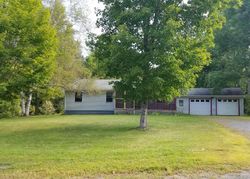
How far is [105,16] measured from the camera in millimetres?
20109

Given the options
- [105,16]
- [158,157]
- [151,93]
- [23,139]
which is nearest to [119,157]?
[158,157]

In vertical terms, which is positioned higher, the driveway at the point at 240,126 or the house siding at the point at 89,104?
the house siding at the point at 89,104

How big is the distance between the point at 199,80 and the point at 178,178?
132 feet

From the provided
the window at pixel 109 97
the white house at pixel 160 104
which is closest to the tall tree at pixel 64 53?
the white house at pixel 160 104

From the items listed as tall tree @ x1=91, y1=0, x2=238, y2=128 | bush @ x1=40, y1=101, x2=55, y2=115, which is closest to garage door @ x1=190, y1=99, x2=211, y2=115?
bush @ x1=40, y1=101, x2=55, y2=115

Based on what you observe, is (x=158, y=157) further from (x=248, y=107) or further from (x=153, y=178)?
(x=248, y=107)

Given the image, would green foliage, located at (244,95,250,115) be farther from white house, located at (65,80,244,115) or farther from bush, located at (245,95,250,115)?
white house, located at (65,80,244,115)

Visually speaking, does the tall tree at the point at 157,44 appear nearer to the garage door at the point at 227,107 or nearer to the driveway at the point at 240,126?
the driveway at the point at 240,126

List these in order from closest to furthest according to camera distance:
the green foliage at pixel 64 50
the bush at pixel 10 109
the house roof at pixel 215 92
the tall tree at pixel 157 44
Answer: the tall tree at pixel 157 44
the bush at pixel 10 109
the green foliage at pixel 64 50
the house roof at pixel 215 92

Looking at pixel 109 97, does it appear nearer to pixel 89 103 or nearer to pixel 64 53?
pixel 89 103

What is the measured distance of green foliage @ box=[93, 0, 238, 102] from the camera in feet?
59.3

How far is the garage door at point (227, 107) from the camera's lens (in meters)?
40.2

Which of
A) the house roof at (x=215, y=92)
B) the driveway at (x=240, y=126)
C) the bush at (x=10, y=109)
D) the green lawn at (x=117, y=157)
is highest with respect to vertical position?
the house roof at (x=215, y=92)

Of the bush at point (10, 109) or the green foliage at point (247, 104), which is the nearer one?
the bush at point (10, 109)
